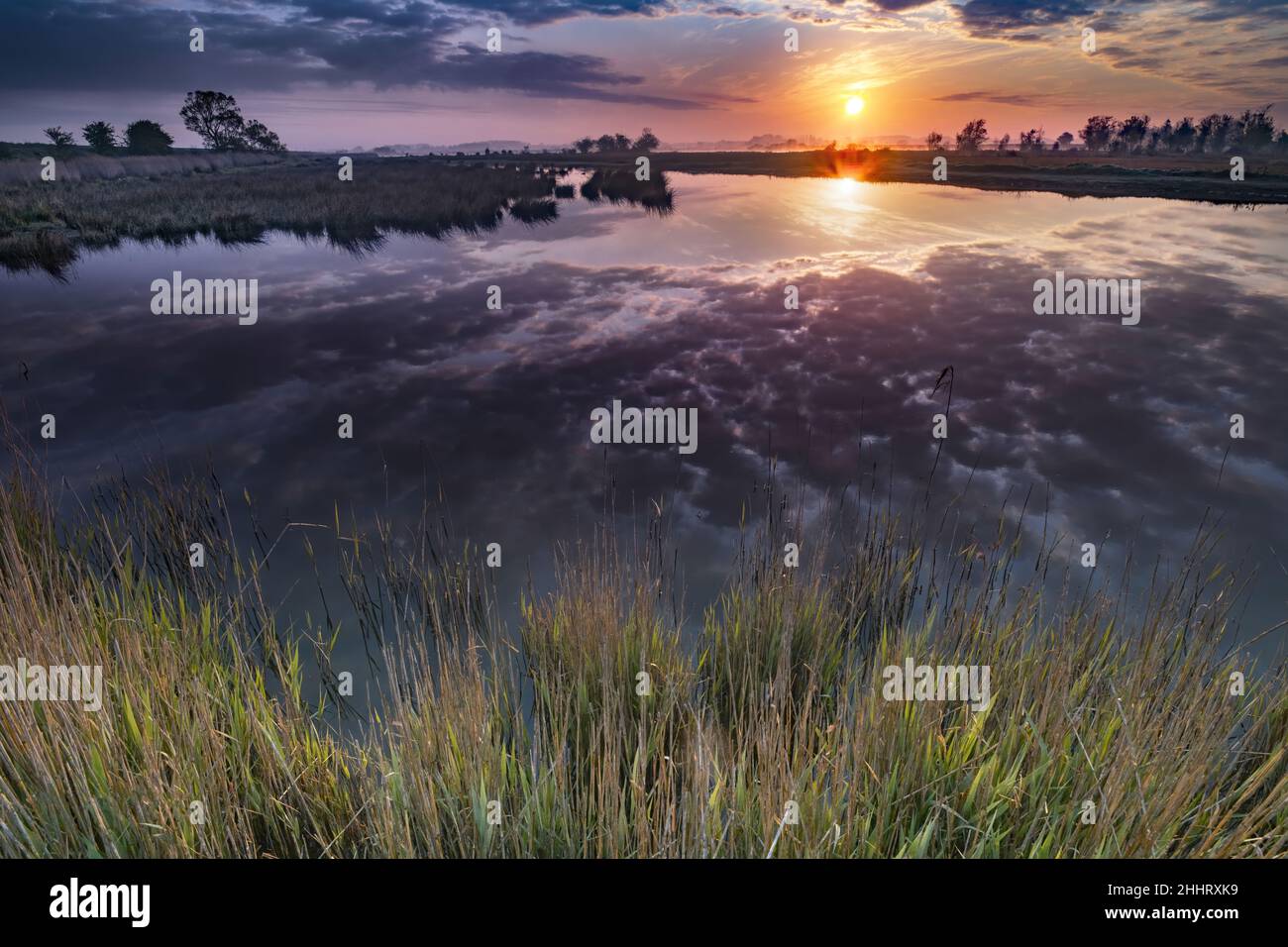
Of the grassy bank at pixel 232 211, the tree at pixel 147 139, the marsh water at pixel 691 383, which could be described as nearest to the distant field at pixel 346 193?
the grassy bank at pixel 232 211

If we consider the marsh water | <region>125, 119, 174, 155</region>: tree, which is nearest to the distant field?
the marsh water

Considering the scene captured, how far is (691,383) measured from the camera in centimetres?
1155

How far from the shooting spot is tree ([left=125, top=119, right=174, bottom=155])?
6544 centimetres

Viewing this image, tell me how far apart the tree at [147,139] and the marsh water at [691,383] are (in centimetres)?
6004

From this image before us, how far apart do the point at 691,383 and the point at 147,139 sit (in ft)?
270

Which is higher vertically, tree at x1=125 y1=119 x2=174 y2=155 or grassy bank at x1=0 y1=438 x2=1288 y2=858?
tree at x1=125 y1=119 x2=174 y2=155

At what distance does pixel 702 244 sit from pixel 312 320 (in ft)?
42.1

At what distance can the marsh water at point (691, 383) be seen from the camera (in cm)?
802

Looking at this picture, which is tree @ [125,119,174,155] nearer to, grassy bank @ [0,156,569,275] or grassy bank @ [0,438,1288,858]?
grassy bank @ [0,156,569,275]

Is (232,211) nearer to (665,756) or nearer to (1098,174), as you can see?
(665,756)

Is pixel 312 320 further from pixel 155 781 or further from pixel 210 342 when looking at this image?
pixel 155 781

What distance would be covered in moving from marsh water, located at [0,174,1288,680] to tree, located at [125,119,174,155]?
6004cm

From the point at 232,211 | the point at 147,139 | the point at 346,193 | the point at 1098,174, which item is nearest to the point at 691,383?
the point at 232,211

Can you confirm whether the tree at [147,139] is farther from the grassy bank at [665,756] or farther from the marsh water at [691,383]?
the grassy bank at [665,756]
